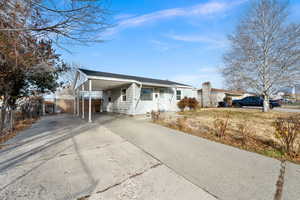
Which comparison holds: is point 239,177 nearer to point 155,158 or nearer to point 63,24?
point 155,158

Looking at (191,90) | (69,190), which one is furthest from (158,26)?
(69,190)

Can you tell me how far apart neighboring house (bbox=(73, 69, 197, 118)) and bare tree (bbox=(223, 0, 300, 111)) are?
16.8 ft

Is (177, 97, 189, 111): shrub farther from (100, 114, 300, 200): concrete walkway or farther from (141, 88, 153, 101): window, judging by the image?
(100, 114, 300, 200): concrete walkway

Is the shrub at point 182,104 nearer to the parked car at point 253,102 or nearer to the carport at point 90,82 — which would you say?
the carport at point 90,82

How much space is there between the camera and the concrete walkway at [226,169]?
6.10 ft

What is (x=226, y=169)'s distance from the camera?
2.47 metres

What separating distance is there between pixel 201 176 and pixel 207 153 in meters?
1.17

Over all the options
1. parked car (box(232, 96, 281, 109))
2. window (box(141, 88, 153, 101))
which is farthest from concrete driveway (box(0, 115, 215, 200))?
parked car (box(232, 96, 281, 109))

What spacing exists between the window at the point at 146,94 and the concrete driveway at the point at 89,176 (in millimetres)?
7542

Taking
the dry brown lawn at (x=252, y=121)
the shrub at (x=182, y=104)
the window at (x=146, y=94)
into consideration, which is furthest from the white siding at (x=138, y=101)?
the dry brown lawn at (x=252, y=121)

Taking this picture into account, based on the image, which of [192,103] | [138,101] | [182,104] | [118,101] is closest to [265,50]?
[192,103]

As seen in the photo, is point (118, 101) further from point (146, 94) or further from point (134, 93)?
point (134, 93)

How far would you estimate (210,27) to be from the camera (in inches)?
338

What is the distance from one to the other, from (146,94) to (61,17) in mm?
8699
